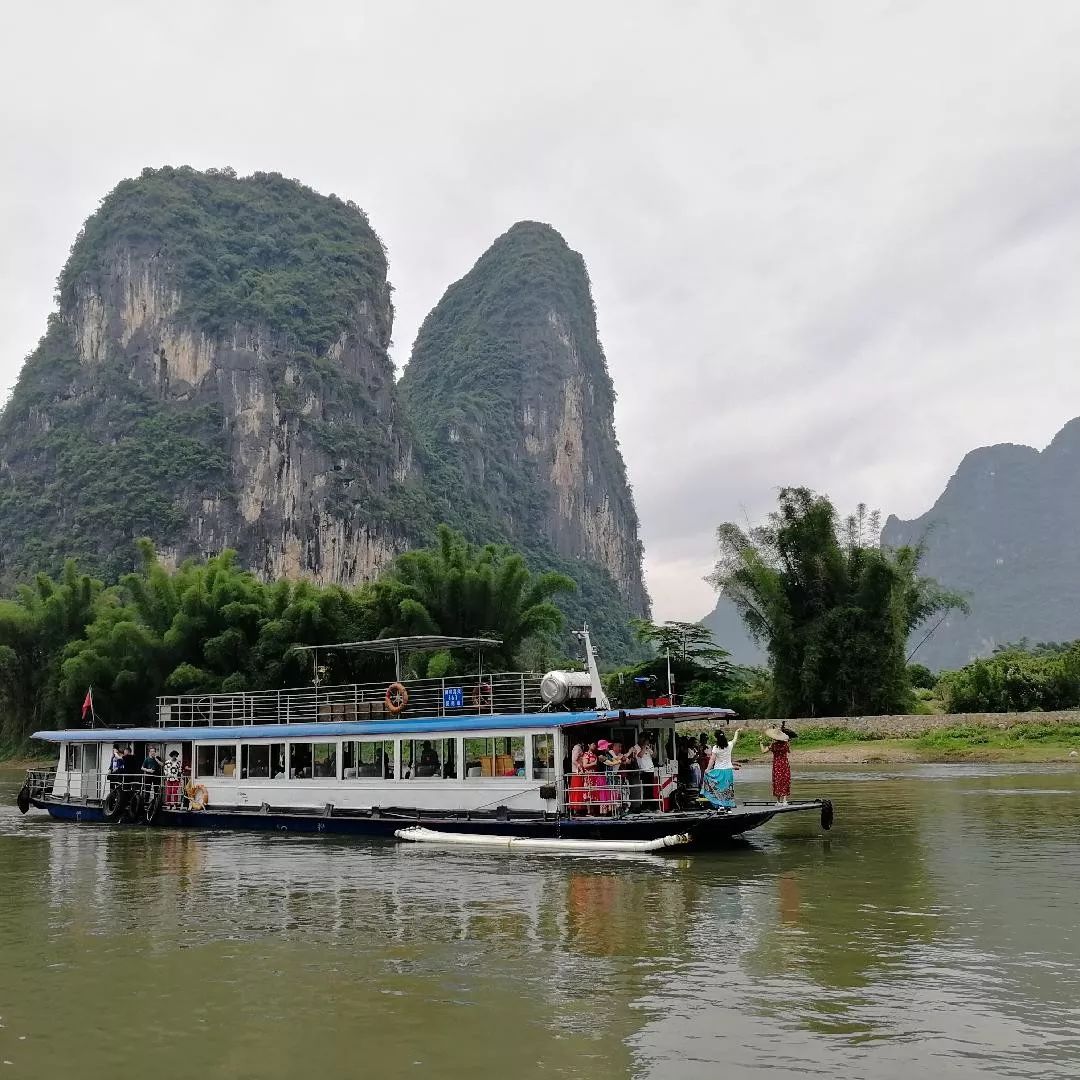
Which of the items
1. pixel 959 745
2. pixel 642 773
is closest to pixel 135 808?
pixel 642 773

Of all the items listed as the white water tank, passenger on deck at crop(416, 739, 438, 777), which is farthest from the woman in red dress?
passenger on deck at crop(416, 739, 438, 777)

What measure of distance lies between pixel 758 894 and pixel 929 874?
2.73 m

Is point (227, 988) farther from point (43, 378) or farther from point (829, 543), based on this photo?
point (43, 378)

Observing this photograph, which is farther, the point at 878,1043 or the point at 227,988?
the point at 227,988

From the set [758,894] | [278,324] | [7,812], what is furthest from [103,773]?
[278,324]

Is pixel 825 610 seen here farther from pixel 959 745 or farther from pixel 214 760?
pixel 214 760

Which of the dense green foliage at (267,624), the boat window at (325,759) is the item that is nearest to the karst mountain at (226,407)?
the dense green foliage at (267,624)

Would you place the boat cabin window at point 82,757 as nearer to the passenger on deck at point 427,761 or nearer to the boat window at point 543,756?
the passenger on deck at point 427,761

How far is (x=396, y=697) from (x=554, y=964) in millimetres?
11597

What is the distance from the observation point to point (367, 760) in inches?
843

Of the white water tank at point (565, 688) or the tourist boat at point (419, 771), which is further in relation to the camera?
the white water tank at point (565, 688)

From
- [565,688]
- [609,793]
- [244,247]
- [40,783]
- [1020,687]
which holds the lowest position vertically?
[40,783]

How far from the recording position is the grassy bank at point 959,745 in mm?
37750

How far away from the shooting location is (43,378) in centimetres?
11606
